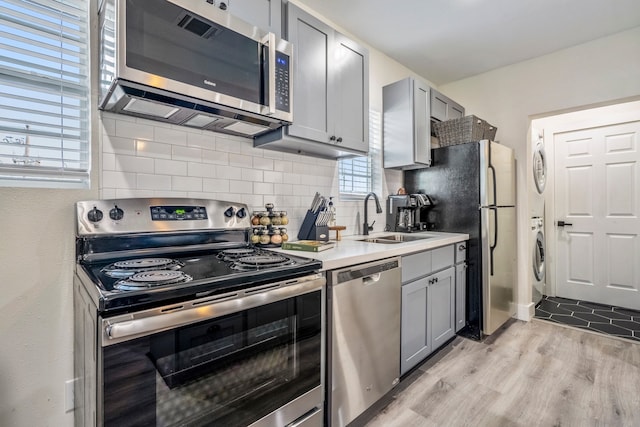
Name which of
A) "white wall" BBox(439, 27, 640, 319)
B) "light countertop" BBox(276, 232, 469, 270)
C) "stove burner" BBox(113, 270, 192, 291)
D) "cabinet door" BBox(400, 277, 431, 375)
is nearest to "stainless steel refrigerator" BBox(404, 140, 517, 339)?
"white wall" BBox(439, 27, 640, 319)

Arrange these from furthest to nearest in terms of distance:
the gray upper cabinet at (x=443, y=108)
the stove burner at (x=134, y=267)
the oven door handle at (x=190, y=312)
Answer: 1. the gray upper cabinet at (x=443, y=108)
2. the stove burner at (x=134, y=267)
3. the oven door handle at (x=190, y=312)

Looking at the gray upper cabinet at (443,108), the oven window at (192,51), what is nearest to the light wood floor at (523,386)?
the oven window at (192,51)

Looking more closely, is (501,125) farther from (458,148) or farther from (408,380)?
(408,380)

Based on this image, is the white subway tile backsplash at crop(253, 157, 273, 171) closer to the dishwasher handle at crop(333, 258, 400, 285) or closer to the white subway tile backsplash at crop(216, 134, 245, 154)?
→ the white subway tile backsplash at crop(216, 134, 245, 154)

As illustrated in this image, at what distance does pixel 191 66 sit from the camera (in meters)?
1.31

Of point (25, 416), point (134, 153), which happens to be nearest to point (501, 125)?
point (134, 153)

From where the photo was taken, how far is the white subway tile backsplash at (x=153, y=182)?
1.51 metres

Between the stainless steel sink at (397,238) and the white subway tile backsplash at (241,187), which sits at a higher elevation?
the white subway tile backsplash at (241,187)

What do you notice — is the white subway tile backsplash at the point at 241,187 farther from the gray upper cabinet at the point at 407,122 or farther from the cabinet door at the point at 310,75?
the gray upper cabinet at the point at 407,122

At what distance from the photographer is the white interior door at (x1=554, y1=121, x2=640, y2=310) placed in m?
3.38

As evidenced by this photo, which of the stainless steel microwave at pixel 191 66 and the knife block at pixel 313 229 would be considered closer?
the stainless steel microwave at pixel 191 66

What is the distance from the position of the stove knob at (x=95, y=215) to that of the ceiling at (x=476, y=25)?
6.49 ft

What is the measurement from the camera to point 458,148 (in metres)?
2.81

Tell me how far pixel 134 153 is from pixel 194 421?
1.19m
